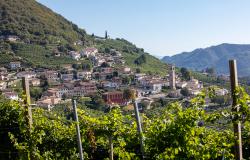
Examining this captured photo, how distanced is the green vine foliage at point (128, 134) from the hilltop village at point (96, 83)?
6465cm

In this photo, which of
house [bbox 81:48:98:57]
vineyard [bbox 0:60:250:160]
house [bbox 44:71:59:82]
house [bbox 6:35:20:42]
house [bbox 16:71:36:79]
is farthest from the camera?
house [bbox 81:48:98:57]

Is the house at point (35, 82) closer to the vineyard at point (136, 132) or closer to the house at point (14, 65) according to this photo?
the house at point (14, 65)

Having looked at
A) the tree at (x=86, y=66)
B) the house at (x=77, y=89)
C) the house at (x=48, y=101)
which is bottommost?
the house at (x=48, y=101)

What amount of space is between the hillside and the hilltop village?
5.16m

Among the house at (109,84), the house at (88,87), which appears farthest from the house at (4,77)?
the house at (109,84)

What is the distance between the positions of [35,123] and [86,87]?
265ft

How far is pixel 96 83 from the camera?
9594 centimetres

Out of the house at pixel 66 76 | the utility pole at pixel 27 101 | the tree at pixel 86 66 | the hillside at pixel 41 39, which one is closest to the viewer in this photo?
the utility pole at pixel 27 101

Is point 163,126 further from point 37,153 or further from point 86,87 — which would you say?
point 86,87

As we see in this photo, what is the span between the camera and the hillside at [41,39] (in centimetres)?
10862

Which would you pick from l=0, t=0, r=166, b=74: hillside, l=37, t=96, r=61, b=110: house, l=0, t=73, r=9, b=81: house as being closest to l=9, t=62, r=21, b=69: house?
l=0, t=0, r=166, b=74: hillside

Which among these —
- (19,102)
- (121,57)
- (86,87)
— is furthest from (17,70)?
(19,102)

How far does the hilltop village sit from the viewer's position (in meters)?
79.4

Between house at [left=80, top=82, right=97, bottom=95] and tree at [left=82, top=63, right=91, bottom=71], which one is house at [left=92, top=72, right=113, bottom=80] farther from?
house at [left=80, top=82, right=97, bottom=95]
